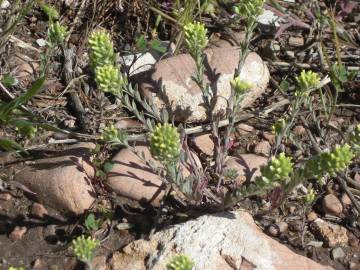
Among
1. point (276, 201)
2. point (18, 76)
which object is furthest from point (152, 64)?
point (276, 201)

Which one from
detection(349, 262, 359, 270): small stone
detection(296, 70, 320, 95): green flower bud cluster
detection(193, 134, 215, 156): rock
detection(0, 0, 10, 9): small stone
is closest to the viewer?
detection(296, 70, 320, 95): green flower bud cluster

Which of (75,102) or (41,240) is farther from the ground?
(75,102)

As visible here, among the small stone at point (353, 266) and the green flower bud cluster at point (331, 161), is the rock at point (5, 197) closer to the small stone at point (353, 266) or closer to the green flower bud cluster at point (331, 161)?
the green flower bud cluster at point (331, 161)

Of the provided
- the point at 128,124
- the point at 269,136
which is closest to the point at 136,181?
the point at 128,124

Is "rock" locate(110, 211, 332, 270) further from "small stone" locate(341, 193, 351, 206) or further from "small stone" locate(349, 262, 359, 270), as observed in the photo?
"small stone" locate(341, 193, 351, 206)

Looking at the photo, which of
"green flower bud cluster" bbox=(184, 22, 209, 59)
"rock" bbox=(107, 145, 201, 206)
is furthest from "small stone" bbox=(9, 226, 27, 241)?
"green flower bud cluster" bbox=(184, 22, 209, 59)

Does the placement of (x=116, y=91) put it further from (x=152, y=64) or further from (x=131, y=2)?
(x=131, y=2)
